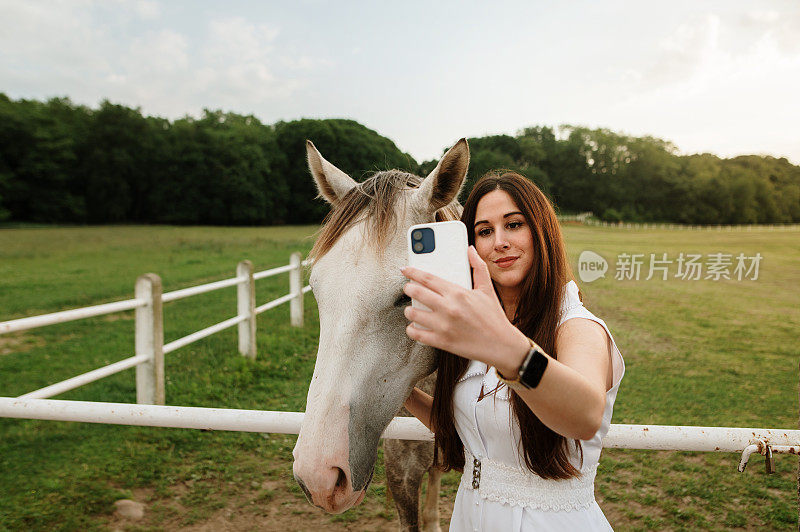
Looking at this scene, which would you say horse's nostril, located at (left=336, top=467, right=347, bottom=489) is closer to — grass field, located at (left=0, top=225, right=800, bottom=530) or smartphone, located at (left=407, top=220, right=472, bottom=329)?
smartphone, located at (left=407, top=220, right=472, bottom=329)

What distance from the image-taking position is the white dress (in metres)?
1.15

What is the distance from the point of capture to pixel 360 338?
121 centimetres

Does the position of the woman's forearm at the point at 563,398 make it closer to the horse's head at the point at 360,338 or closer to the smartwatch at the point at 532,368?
the smartwatch at the point at 532,368

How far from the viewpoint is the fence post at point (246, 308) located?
6391mm

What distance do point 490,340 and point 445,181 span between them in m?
0.91

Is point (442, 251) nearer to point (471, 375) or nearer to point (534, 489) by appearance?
point (471, 375)

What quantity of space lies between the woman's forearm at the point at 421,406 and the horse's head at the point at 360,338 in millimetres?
178

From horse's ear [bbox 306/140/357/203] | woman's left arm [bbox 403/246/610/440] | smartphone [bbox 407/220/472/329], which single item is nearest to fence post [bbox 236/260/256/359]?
horse's ear [bbox 306/140/357/203]

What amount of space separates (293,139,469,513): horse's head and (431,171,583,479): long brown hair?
12 cm

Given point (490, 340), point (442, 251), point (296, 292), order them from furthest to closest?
point (296, 292) < point (442, 251) < point (490, 340)

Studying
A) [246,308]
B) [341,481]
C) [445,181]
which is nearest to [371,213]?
[445,181]

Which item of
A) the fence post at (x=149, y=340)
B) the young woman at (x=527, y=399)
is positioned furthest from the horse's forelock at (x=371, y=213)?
the fence post at (x=149, y=340)

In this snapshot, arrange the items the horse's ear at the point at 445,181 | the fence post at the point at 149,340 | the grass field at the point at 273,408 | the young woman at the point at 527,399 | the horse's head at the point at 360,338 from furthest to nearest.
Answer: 1. the fence post at the point at 149,340
2. the grass field at the point at 273,408
3. the horse's ear at the point at 445,181
4. the horse's head at the point at 360,338
5. the young woman at the point at 527,399

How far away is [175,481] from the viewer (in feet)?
12.1
